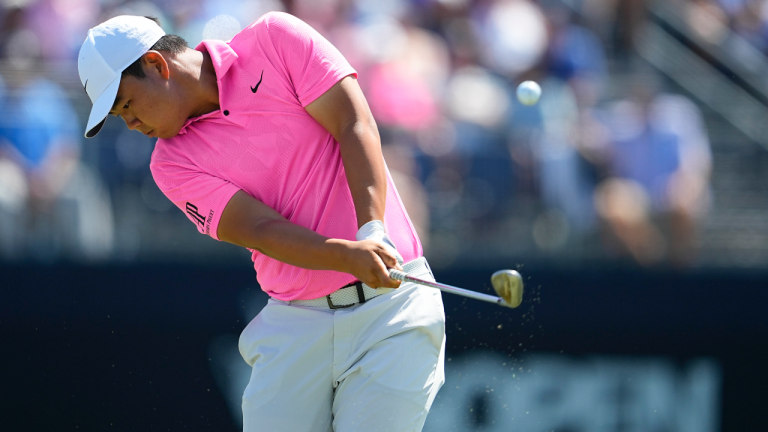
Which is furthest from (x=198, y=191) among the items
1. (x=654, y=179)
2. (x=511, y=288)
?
(x=654, y=179)

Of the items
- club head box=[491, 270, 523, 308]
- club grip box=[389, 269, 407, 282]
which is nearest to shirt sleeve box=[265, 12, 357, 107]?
club grip box=[389, 269, 407, 282]

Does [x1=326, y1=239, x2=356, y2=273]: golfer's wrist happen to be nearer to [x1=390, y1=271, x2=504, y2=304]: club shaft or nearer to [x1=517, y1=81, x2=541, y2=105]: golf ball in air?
[x1=390, y1=271, x2=504, y2=304]: club shaft

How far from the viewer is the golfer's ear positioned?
3.00 metres

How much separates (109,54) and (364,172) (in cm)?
100

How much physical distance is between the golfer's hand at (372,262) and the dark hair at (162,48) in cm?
101

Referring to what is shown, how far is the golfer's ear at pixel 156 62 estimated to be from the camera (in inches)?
118

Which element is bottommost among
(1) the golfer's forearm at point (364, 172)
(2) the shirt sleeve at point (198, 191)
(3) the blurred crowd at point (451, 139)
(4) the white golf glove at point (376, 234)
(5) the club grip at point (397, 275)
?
(3) the blurred crowd at point (451, 139)

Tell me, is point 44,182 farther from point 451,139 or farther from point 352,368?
point 352,368

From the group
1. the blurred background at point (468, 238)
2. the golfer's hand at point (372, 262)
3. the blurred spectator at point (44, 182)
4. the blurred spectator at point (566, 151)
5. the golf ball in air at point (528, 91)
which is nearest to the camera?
the golfer's hand at point (372, 262)

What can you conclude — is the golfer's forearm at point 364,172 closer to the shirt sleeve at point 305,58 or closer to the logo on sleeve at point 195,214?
the shirt sleeve at point 305,58

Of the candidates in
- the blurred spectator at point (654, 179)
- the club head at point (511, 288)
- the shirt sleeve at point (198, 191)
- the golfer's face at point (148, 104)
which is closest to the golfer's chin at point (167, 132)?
the golfer's face at point (148, 104)

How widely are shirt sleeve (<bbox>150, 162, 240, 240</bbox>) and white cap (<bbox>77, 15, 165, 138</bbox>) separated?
0.31m

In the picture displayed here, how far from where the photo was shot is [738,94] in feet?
27.7

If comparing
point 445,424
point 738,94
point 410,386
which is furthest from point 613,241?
point 410,386
